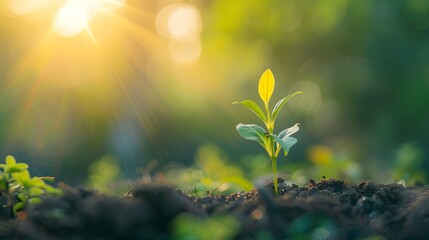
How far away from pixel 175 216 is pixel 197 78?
485 inches

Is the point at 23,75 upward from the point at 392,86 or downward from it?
downward

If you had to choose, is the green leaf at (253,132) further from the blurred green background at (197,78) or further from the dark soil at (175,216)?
the blurred green background at (197,78)

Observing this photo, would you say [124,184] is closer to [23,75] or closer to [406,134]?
[406,134]

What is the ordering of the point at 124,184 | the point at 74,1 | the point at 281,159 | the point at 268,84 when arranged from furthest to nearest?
the point at 281,159
the point at 74,1
the point at 124,184
the point at 268,84

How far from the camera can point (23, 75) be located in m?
13.1

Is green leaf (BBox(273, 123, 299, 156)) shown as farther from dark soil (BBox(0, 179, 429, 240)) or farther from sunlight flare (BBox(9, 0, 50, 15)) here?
sunlight flare (BBox(9, 0, 50, 15))

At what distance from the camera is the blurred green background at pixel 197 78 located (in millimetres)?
11047

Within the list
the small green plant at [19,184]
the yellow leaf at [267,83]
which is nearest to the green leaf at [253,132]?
the yellow leaf at [267,83]

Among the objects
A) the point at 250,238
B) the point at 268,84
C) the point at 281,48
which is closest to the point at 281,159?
the point at 281,48

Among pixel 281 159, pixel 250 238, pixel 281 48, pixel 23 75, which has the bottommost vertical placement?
pixel 250 238

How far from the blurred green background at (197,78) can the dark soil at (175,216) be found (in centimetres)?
887

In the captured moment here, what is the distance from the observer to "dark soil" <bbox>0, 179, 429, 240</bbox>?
1461mm

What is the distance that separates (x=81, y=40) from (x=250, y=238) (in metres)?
12.2

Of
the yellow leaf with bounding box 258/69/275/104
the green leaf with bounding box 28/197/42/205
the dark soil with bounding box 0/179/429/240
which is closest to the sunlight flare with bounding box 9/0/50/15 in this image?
the yellow leaf with bounding box 258/69/275/104
